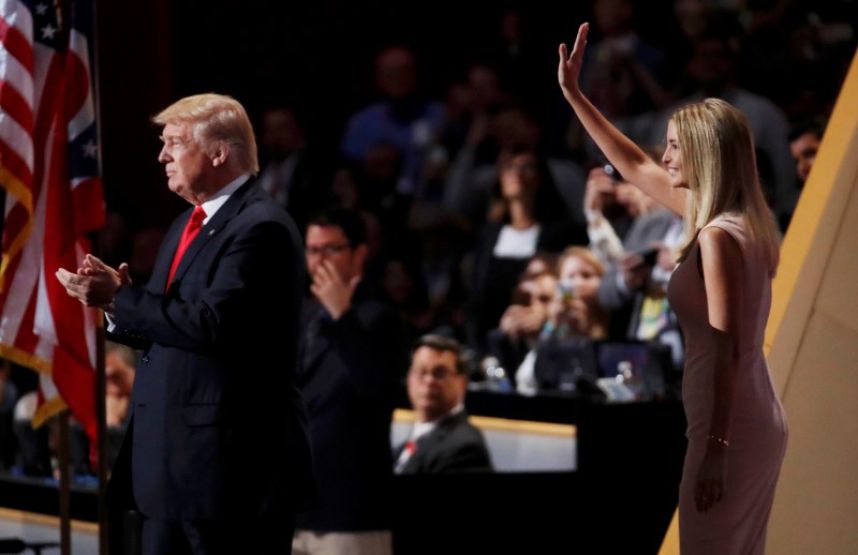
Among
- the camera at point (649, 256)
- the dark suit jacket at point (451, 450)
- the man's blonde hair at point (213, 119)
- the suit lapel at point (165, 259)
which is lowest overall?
the dark suit jacket at point (451, 450)

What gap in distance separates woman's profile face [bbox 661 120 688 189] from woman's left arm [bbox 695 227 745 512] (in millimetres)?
170

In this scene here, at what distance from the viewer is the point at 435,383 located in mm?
6855

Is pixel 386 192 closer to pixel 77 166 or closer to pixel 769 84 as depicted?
pixel 769 84

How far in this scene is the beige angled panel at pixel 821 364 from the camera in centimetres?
459

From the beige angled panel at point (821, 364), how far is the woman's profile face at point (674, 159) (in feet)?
3.27

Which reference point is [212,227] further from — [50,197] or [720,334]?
[50,197]

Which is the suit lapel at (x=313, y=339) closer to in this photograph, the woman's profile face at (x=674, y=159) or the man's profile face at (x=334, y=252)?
the man's profile face at (x=334, y=252)

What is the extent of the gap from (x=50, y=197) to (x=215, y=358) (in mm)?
1736

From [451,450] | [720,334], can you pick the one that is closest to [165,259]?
[720,334]

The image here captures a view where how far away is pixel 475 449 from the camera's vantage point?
6723 millimetres

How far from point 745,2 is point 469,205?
2.28 meters

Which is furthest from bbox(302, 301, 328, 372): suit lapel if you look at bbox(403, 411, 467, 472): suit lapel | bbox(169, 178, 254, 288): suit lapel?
bbox(169, 178, 254, 288): suit lapel

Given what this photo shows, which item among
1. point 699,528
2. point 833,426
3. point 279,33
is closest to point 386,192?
point 279,33

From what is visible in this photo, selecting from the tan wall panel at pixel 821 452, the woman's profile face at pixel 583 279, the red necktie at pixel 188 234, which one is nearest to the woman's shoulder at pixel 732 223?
the tan wall panel at pixel 821 452
